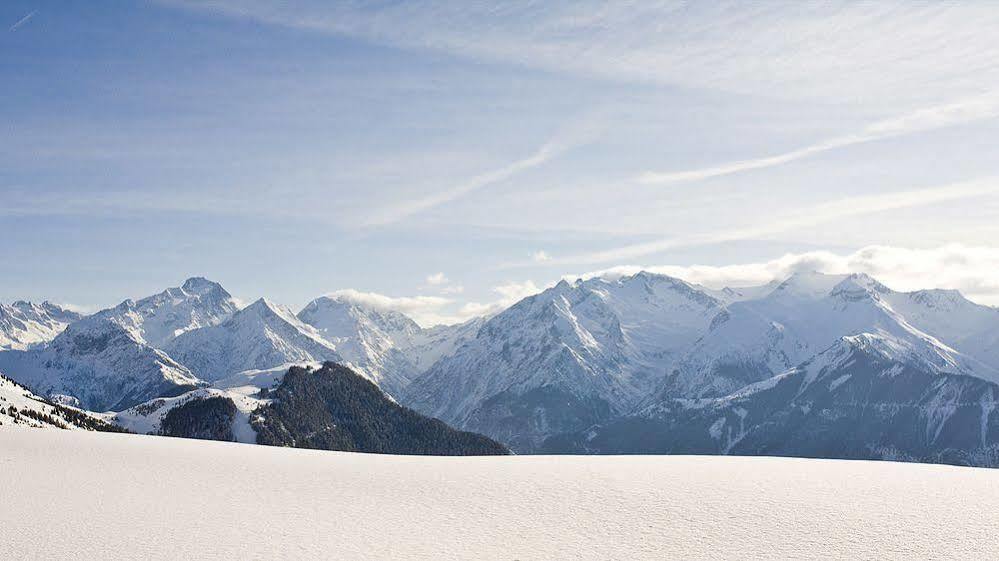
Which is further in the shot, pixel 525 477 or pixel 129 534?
pixel 525 477

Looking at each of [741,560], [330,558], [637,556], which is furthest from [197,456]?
[741,560]

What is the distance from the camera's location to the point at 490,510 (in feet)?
79.4

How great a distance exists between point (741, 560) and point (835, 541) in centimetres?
314

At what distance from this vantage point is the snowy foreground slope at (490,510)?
66.2 ft

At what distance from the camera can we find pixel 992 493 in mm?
25281

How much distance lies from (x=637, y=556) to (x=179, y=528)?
523 inches

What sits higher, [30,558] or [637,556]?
[30,558]

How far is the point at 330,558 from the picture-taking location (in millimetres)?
19547

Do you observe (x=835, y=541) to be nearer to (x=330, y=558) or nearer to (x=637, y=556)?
(x=637, y=556)

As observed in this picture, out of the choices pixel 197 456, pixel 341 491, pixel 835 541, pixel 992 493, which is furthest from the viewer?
pixel 197 456

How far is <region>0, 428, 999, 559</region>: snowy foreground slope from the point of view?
66.2 ft

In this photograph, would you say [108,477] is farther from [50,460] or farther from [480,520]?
[480,520]

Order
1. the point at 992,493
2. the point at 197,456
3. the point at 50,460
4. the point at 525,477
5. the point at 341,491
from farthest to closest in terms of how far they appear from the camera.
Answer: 1. the point at 197,456
2. the point at 50,460
3. the point at 525,477
4. the point at 341,491
5. the point at 992,493

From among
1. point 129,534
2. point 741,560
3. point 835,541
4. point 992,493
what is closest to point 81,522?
point 129,534
